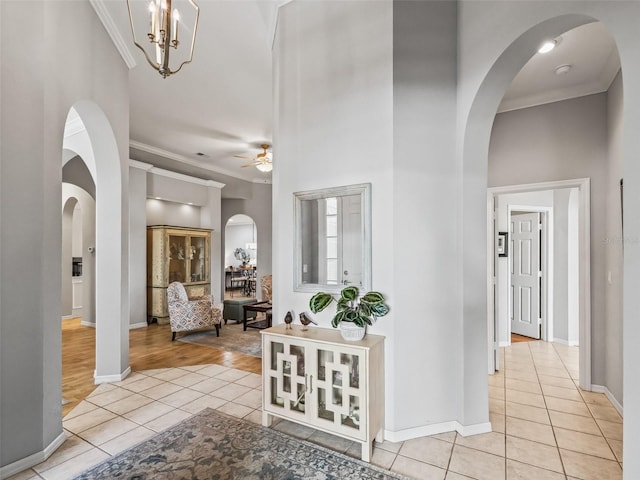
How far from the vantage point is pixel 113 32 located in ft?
10.8

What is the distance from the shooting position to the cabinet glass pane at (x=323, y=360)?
7.65ft

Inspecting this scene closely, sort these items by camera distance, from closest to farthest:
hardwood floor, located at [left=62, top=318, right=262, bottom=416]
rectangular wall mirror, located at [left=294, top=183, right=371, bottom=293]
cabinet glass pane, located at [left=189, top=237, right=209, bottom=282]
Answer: rectangular wall mirror, located at [left=294, top=183, right=371, bottom=293] → hardwood floor, located at [left=62, top=318, right=262, bottom=416] → cabinet glass pane, located at [left=189, top=237, right=209, bottom=282]

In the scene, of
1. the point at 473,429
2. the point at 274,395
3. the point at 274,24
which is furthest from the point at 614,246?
the point at 274,24

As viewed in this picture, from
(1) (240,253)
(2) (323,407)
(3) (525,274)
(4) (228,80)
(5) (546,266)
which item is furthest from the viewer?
(1) (240,253)

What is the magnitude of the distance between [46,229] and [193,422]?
1.78 meters

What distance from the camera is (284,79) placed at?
2971 mm

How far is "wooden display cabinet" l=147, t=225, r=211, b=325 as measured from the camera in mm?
6242

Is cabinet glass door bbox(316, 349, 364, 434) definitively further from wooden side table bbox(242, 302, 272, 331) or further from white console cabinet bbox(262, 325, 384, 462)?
wooden side table bbox(242, 302, 272, 331)

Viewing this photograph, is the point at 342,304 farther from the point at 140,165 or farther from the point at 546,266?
the point at 140,165

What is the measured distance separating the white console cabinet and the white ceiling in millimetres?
1673

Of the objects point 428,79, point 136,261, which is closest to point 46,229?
point 428,79

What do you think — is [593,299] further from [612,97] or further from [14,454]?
[14,454]

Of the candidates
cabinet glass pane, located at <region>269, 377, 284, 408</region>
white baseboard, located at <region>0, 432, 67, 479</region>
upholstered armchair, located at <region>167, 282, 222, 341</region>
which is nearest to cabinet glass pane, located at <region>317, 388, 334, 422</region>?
cabinet glass pane, located at <region>269, 377, 284, 408</region>

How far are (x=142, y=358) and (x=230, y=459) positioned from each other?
8.89 feet
